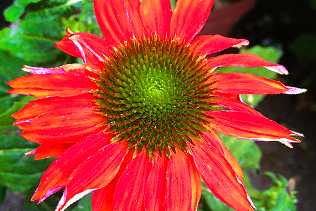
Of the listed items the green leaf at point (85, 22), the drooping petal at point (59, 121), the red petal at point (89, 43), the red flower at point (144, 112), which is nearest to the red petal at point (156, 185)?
the red flower at point (144, 112)

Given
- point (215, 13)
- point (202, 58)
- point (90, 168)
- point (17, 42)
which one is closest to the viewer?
point (90, 168)

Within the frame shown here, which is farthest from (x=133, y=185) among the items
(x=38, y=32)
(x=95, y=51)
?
(x=38, y=32)

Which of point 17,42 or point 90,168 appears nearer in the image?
point 90,168

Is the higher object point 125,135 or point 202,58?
point 202,58

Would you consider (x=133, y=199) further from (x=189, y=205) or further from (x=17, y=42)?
(x=17, y=42)

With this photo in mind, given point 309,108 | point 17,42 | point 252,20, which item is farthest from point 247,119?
point 252,20

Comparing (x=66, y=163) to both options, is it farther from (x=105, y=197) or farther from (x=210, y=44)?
(x=210, y=44)

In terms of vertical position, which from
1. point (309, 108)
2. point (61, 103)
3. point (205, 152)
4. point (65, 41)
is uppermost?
point (65, 41)
